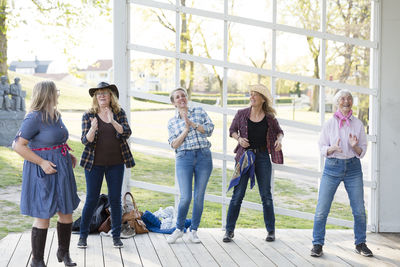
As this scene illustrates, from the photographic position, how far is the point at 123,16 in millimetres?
5145

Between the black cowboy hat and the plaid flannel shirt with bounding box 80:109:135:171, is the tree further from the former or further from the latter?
the plaid flannel shirt with bounding box 80:109:135:171

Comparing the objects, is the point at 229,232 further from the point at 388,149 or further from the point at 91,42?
the point at 91,42

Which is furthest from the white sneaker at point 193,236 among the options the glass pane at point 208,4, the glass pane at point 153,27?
the glass pane at point 208,4

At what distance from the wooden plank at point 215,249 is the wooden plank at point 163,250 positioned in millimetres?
343

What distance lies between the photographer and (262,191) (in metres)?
4.84

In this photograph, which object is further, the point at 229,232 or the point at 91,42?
the point at 91,42

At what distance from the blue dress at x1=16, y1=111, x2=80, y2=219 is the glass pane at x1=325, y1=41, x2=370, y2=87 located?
671 centimetres

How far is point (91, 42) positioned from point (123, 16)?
1251 cm

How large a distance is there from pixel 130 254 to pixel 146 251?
0.53ft

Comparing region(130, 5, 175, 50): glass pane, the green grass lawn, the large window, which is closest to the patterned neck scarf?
the large window

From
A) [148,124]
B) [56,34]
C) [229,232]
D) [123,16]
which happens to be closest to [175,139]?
[229,232]

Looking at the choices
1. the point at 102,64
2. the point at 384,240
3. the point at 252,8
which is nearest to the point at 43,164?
the point at 384,240

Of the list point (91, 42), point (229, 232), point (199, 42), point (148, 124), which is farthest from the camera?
point (91, 42)

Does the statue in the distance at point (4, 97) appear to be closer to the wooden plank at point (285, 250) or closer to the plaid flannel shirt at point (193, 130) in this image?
the plaid flannel shirt at point (193, 130)
